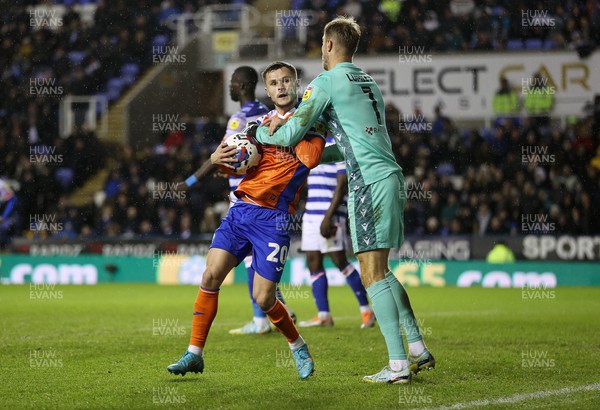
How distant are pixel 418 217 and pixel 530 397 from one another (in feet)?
41.3

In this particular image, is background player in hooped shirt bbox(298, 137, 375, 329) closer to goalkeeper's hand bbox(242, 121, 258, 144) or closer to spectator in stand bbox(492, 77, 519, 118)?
goalkeeper's hand bbox(242, 121, 258, 144)

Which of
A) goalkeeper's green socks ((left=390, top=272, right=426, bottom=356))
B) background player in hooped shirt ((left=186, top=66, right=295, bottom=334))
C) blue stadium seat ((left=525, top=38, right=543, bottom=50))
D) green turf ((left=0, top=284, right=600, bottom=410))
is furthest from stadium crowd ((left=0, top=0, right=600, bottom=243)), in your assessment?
goalkeeper's green socks ((left=390, top=272, right=426, bottom=356))

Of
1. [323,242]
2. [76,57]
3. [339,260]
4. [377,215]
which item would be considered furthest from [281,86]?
[76,57]

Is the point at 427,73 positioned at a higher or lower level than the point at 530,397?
higher

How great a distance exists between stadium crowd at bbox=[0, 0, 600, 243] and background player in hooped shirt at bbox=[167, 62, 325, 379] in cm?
1139

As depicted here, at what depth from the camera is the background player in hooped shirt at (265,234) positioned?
6.16 m

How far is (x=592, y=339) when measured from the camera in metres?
8.37

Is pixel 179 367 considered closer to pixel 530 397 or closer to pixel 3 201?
pixel 530 397

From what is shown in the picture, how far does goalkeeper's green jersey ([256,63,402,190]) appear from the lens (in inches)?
229

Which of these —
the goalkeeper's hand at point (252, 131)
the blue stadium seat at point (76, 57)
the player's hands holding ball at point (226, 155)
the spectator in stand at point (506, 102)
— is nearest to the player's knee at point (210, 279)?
the player's hands holding ball at point (226, 155)

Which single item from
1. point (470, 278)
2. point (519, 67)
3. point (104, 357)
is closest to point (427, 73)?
point (519, 67)

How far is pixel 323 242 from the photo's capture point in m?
9.90

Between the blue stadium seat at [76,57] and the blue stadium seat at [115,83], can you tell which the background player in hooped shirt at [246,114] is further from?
the blue stadium seat at [76,57]

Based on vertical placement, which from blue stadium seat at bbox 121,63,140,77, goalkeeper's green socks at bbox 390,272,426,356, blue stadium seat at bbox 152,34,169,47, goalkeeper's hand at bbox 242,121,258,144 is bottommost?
goalkeeper's green socks at bbox 390,272,426,356
